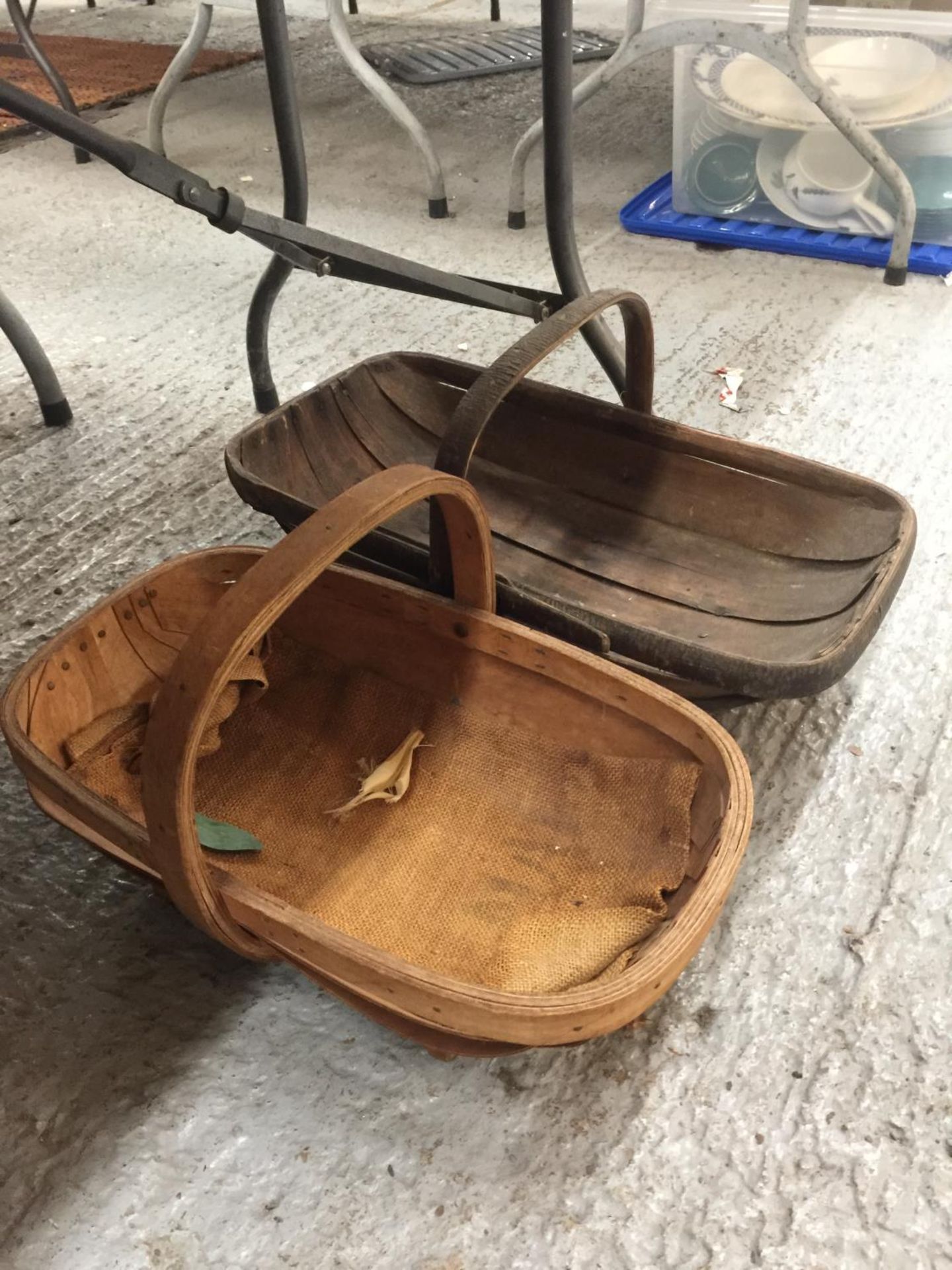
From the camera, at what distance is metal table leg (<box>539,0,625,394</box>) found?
0.93 metres

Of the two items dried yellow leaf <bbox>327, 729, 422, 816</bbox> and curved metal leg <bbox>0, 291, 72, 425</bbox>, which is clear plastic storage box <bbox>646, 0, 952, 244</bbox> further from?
dried yellow leaf <bbox>327, 729, 422, 816</bbox>

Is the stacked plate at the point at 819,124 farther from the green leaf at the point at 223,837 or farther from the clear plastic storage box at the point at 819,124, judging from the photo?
the green leaf at the point at 223,837

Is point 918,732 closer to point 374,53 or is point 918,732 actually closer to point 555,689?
point 555,689

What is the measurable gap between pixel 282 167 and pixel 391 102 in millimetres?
586

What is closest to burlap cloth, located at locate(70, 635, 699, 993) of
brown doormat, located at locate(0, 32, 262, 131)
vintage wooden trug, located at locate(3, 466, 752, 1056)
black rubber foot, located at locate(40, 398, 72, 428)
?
vintage wooden trug, located at locate(3, 466, 752, 1056)

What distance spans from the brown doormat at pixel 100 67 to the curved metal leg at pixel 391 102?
896 millimetres

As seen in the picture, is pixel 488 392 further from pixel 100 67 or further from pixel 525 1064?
pixel 100 67

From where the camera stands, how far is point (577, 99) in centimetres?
148

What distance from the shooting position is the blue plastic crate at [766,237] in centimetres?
146

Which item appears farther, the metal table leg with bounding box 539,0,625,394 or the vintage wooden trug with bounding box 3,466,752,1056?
the metal table leg with bounding box 539,0,625,394

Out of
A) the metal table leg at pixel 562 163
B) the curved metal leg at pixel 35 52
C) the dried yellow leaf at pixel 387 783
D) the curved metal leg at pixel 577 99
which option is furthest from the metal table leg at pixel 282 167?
the curved metal leg at pixel 35 52

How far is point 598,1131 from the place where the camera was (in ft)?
1.86

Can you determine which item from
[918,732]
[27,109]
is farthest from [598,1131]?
[27,109]

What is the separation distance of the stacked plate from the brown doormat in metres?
1.37
